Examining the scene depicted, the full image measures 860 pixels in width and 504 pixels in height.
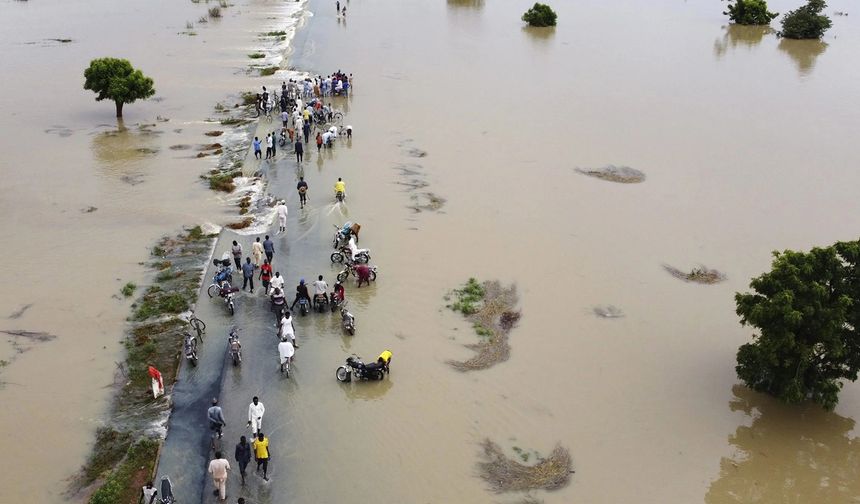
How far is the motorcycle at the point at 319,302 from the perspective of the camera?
16.7 meters

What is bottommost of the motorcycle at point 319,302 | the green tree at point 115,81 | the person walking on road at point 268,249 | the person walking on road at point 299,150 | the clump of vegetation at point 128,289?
the clump of vegetation at point 128,289

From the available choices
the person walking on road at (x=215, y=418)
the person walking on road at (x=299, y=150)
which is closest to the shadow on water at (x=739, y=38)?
the person walking on road at (x=299, y=150)

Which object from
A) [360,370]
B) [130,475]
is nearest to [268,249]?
[360,370]

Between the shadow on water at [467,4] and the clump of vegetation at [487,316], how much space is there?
151 ft

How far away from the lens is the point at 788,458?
13039mm

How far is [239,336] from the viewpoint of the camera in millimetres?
15852

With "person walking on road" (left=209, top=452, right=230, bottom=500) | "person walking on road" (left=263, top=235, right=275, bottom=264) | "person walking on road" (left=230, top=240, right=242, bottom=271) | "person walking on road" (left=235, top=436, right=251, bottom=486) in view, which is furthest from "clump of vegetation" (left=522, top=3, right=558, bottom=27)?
"person walking on road" (left=209, top=452, right=230, bottom=500)

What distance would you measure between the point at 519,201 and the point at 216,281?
405 inches

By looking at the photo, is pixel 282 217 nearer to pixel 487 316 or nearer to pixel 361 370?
pixel 487 316

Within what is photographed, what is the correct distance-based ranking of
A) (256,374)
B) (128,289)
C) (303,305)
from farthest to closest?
1. (128,289)
2. (303,305)
3. (256,374)

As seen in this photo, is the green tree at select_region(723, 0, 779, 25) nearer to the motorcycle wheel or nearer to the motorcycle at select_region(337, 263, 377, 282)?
the motorcycle at select_region(337, 263, 377, 282)

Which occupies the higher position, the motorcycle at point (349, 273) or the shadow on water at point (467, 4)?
the shadow on water at point (467, 4)

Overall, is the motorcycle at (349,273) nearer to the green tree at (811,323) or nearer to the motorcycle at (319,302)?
the motorcycle at (319,302)

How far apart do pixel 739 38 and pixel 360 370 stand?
46.4 metres
